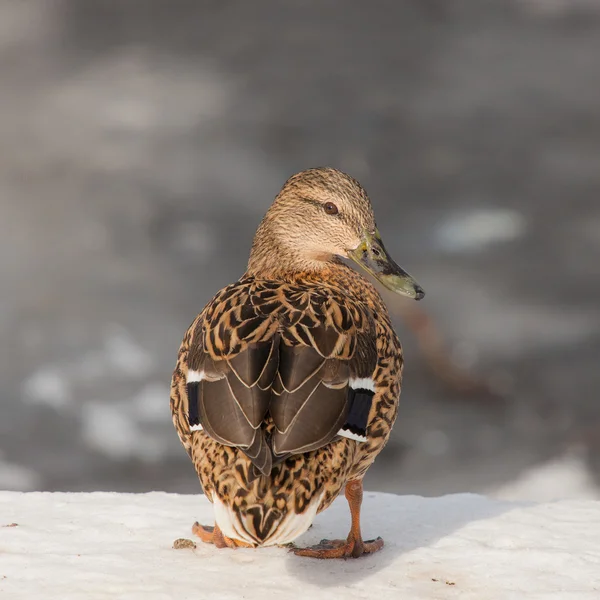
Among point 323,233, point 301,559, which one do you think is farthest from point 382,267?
point 301,559

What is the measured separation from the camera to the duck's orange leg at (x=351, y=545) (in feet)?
15.8

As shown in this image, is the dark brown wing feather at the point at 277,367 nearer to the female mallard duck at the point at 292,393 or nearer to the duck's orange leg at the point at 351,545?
the female mallard duck at the point at 292,393

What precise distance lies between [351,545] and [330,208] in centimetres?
175

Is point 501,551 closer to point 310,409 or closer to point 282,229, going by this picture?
A: point 310,409

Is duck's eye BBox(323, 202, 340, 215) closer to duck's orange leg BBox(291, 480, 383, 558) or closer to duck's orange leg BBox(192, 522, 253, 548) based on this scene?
duck's orange leg BBox(291, 480, 383, 558)

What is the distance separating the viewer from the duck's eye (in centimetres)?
543

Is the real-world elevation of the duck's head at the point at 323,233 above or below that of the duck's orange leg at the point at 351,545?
above

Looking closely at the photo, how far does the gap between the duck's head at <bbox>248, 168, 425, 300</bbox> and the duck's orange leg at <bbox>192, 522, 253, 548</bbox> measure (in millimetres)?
1422

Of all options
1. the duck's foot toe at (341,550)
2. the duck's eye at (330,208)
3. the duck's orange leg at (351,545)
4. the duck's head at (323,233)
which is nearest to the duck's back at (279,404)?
the duck's orange leg at (351,545)

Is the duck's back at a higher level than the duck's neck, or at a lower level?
lower

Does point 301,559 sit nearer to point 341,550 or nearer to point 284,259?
point 341,550

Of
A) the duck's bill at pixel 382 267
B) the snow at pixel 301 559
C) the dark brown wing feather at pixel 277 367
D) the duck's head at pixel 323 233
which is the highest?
the duck's head at pixel 323 233

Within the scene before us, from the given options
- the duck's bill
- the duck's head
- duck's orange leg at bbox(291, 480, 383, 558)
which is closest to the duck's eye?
the duck's head

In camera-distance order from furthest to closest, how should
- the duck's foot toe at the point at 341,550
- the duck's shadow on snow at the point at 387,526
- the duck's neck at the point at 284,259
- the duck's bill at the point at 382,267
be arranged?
the duck's neck at the point at 284,259, the duck's bill at the point at 382,267, the duck's foot toe at the point at 341,550, the duck's shadow on snow at the point at 387,526
